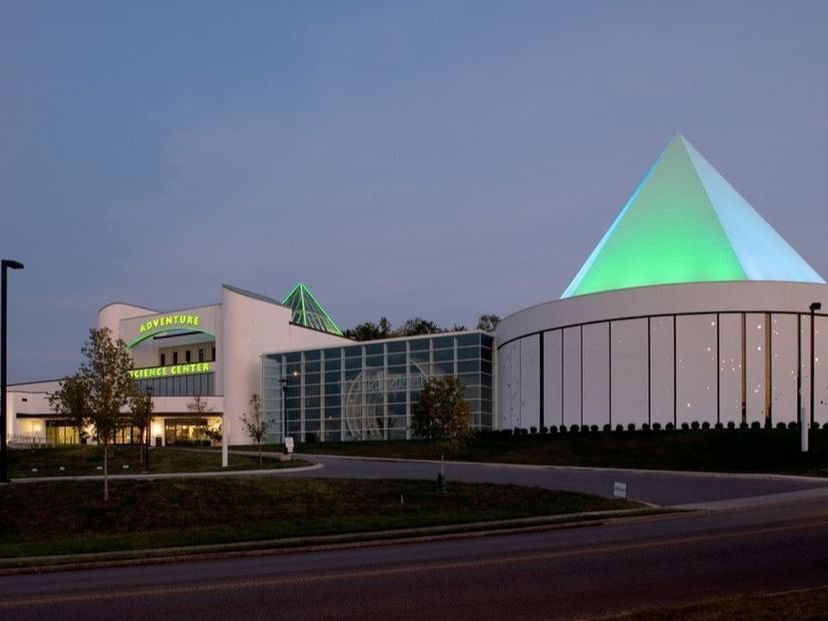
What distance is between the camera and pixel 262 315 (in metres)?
79.2

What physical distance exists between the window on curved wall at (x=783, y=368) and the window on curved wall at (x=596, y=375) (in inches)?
388

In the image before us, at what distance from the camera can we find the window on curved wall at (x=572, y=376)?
191 ft

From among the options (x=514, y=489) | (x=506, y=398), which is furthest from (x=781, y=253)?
(x=514, y=489)

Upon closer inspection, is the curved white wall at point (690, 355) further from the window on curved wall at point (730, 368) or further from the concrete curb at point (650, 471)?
the concrete curb at point (650, 471)

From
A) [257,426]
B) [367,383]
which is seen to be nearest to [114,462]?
[257,426]

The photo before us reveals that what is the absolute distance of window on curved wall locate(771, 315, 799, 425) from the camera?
5278 centimetres

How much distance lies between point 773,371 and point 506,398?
19.2 meters

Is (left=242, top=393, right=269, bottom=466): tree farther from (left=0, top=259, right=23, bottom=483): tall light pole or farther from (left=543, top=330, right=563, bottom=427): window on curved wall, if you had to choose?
(left=543, top=330, right=563, bottom=427): window on curved wall

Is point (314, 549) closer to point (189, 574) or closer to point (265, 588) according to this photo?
point (189, 574)

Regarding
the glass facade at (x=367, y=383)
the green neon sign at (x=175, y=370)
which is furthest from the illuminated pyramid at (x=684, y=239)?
the green neon sign at (x=175, y=370)

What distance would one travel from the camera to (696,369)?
5391cm

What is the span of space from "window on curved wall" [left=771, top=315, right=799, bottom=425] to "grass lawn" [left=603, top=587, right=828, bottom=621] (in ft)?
150

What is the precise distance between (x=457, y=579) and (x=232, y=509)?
12365mm

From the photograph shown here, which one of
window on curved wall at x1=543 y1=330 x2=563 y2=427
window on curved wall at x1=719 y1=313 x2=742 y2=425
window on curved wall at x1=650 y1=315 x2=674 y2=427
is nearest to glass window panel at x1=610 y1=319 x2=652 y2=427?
window on curved wall at x1=650 y1=315 x2=674 y2=427
